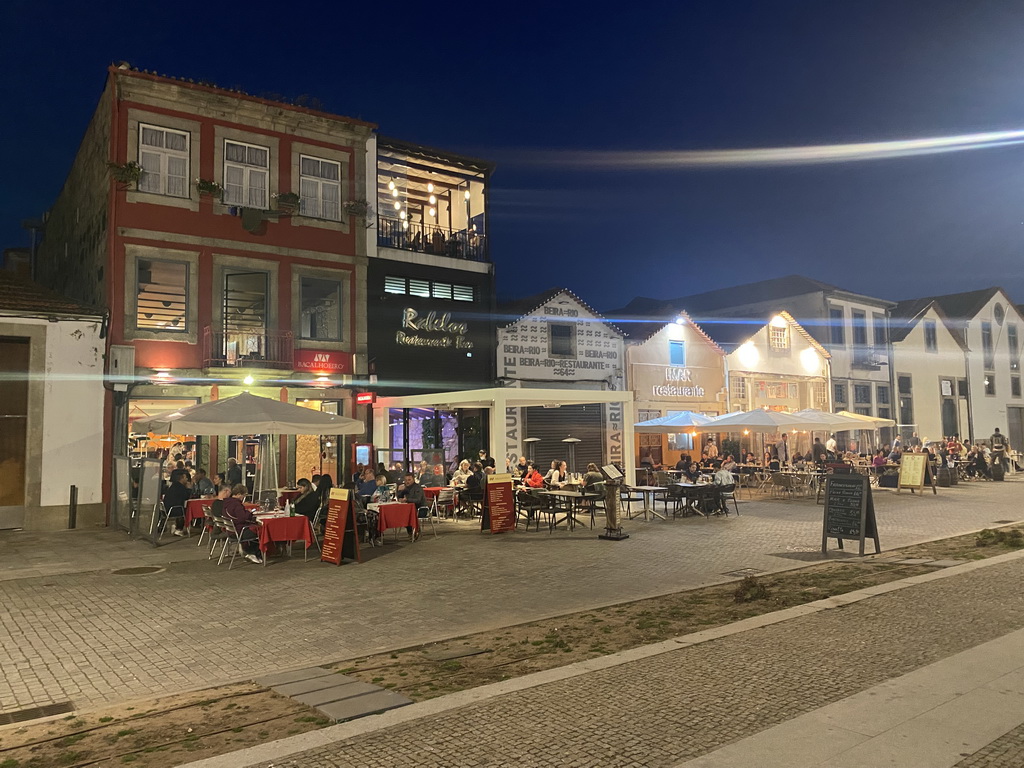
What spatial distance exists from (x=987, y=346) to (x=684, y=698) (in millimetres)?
45864

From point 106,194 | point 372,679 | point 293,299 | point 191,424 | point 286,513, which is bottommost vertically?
point 372,679

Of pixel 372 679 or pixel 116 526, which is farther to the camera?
pixel 116 526

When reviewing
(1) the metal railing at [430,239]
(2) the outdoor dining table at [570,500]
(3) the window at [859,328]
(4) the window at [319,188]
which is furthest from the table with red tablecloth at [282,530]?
(3) the window at [859,328]

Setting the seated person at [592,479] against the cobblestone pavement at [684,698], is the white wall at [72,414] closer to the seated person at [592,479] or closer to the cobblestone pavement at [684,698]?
the seated person at [592,479]

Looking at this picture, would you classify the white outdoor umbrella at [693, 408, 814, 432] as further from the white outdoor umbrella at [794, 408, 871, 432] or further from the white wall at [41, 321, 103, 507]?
the white wall at [41, 321, 103, 507]

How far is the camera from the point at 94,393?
654 inches

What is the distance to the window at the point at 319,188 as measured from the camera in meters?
20.0

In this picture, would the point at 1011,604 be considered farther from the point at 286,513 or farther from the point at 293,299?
the point at 293,299

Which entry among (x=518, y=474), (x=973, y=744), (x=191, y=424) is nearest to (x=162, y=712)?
(x=973, y=744)

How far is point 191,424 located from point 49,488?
6.00 metres

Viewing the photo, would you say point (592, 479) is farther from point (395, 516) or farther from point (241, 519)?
point (241, 519)

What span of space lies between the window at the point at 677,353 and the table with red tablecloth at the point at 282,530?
1896 cm

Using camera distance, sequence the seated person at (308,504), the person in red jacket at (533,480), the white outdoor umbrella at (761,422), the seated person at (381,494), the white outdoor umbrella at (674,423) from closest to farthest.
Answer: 1. the seated person at (308,504)
2. the seated person at (381,494)
3. the person in red jacket at (533,480)
4. the white outdoor umbrella at (761,422)
5. the white outdoor umbrella at (674,423)

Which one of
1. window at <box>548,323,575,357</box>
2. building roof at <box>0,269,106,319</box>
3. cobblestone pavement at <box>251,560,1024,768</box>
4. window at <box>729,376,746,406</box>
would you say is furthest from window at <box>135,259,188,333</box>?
window at <box>729,376,746,406</box>
